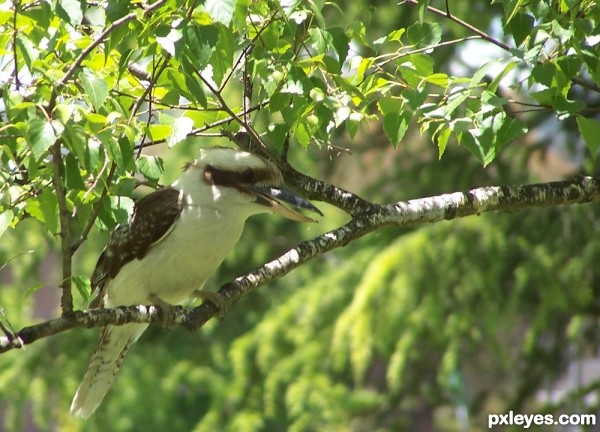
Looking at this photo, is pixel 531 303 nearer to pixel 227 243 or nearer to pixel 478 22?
pixel 478 22

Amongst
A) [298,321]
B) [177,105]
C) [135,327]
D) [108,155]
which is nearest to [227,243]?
[135,327]

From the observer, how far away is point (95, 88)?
2.07 metres

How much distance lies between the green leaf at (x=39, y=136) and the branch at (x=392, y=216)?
0.67 m

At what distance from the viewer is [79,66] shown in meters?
2.14

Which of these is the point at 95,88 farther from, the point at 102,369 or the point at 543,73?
the point at 102,369

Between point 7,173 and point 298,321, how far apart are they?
3.08 meters

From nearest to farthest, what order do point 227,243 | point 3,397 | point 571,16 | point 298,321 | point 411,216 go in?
1. point 571,16
2. point 411,216
3. point 227,243
4. point 298,321
5. point 3,397

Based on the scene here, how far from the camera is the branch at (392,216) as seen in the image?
2.76 metres

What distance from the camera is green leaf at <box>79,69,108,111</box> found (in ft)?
6.75

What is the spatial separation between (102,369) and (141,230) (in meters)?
0.66

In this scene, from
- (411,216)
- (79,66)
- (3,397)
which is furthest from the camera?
(3,397)

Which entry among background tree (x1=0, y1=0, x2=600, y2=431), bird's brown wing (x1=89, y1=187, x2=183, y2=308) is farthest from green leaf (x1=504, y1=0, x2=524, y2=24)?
bird's brown wing (x1=89, y1=187, x2=183, y2=308)

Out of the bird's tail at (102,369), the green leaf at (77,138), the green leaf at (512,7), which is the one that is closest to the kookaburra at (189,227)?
the bird's tail at (102,369)

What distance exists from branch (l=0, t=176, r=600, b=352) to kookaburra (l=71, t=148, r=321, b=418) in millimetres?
396
